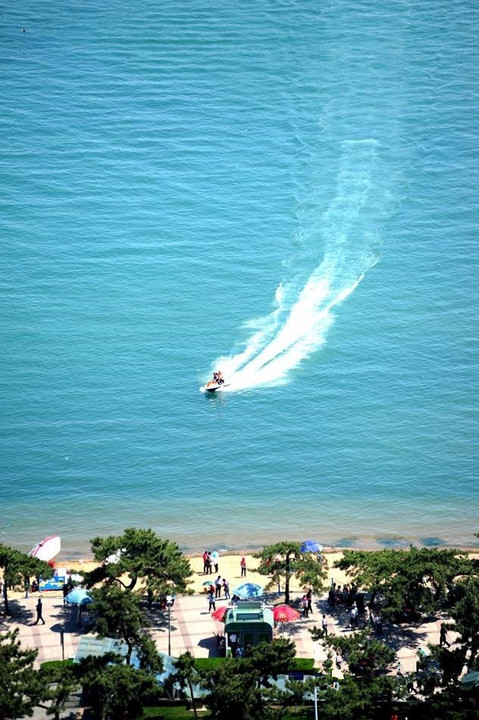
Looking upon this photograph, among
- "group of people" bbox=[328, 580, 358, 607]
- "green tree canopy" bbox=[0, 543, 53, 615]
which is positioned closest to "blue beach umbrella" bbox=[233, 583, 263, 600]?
"group of people" bbox=[328, 580, 358, 607]

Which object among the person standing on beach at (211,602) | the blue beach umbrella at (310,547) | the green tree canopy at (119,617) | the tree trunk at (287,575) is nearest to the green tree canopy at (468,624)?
the tree trunk at (287,575)

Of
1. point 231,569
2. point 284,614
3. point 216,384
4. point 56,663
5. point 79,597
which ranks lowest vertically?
point 56,663

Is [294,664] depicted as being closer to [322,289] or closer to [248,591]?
[248,591]

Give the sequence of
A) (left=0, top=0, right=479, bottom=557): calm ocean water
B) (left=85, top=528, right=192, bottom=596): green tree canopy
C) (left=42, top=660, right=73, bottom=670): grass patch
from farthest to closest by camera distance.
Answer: (left=0, top=0, right=479, bottom=557): calm ocean water
(left=85, top=528, right=192, bottom=596): green tree canopy
(left=42, top=660, right=73, bottom=670): grass patch

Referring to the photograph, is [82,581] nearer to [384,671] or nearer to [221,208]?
[384,671]

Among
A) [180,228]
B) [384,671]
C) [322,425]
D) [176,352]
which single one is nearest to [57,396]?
[176,352]

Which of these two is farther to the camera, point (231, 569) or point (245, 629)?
point (231, 569)

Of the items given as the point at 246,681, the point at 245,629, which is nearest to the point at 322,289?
the point at 245,629

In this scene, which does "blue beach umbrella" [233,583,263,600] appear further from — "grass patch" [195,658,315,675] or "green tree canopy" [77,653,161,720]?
"green tree canopy" [77,653,161,720]
